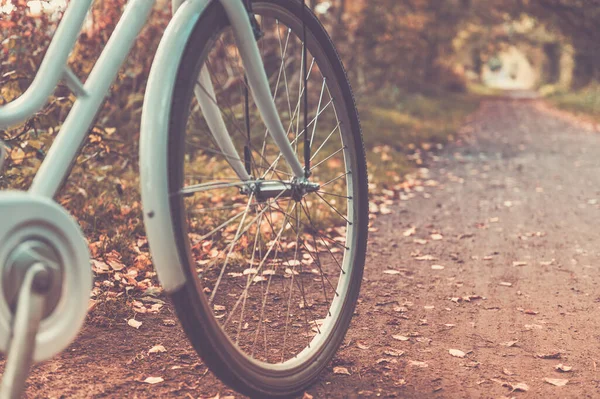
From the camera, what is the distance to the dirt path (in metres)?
2.30

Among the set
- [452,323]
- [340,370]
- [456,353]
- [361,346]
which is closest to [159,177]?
[340,370]

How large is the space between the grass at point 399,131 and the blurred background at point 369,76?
30 mm

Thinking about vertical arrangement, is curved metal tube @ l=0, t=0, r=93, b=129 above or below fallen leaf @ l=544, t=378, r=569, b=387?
above

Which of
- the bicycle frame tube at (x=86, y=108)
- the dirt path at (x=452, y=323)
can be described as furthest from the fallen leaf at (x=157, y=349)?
the bicycle frame tube at (x=86, y=108)

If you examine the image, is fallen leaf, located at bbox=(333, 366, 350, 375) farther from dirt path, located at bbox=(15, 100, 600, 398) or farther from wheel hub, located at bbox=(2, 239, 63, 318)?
wheel hub, located at bbox=(2, 239, 63, 318)

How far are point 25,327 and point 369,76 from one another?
14.6 meters

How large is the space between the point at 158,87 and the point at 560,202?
16.3 feet

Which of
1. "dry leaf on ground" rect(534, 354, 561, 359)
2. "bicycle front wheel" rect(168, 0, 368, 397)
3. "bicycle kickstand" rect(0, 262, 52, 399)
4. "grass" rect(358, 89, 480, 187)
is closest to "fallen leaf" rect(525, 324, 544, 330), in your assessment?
"dry leaf on ground" rect(534, 354, 561, 359)

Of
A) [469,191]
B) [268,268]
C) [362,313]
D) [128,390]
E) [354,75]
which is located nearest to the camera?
[128,390]

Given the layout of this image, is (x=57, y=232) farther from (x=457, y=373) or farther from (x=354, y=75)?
(x=354, y=75)

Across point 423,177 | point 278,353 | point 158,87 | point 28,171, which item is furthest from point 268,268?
point 423,177

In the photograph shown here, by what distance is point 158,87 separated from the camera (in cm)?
156

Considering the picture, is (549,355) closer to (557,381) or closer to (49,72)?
(557,381)

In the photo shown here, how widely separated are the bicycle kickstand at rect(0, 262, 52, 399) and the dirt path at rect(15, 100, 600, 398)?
0.86 m
